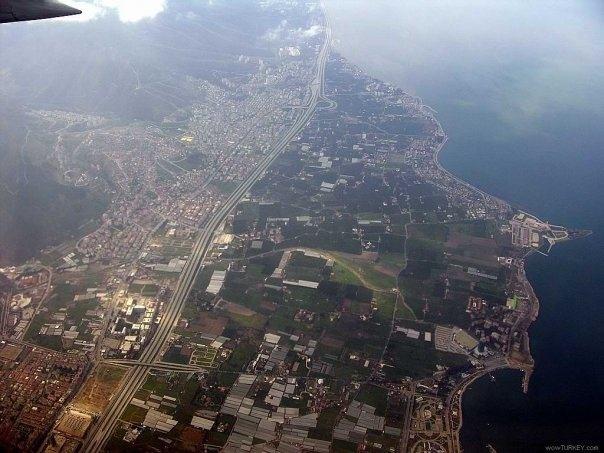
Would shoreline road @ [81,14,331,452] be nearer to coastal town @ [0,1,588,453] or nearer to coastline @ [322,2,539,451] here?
coastal town @ [0,1,588,453]

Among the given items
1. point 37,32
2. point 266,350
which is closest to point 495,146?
point 266,350

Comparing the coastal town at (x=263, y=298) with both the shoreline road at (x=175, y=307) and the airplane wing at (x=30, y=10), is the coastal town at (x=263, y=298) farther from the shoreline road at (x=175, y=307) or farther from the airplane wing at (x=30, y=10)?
the airplane wing at (x=30, y=10)

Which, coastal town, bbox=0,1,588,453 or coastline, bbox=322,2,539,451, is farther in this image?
coastal town, bbox=0,1,588,453

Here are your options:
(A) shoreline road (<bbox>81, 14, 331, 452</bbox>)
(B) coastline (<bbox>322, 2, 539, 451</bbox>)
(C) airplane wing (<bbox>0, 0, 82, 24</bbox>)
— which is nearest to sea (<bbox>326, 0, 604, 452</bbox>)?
(B) coastline (<bbox>322, 2, 539, 451</bbox>)

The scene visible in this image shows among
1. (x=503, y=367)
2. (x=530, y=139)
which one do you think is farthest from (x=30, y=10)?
(x=530, y=139)

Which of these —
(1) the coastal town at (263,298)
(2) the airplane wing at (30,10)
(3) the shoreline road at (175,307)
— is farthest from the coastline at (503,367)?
(2) the airplane wing at (30,10)

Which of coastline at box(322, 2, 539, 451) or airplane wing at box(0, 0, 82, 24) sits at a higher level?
airplane wing at box(0, 0, 82, 24)

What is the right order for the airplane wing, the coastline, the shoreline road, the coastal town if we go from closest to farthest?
the airplane wing
the shoreline road
the coastline
the coastal town

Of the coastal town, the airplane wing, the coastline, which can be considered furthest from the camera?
the coastal town
